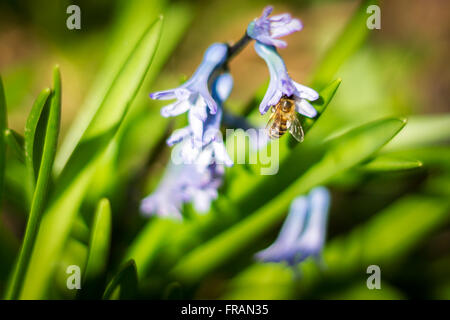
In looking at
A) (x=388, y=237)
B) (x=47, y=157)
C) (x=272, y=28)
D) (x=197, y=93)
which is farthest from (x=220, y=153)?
(x=388, y=237)

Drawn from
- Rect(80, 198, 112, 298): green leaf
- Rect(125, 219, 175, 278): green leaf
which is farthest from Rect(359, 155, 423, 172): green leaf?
Rect(80, 198, 112, 298): green leaf

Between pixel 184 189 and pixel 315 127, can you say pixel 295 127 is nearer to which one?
pixel 184 189

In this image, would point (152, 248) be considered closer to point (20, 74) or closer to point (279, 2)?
point (20, 74)

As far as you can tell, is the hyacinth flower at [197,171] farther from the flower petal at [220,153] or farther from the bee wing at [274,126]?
the bee wing at [274,126]

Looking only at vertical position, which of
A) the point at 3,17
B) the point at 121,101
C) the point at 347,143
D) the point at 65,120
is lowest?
the point at 347,143
